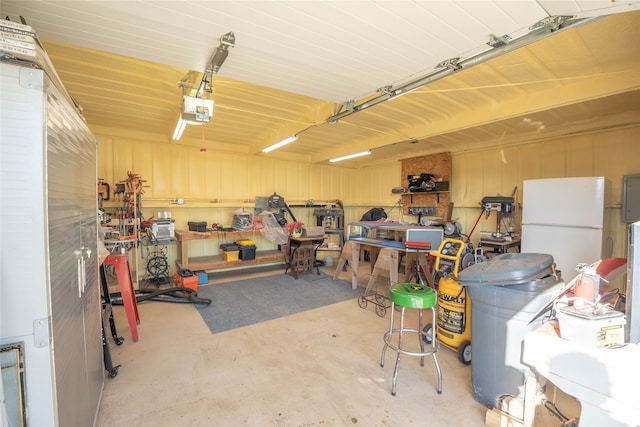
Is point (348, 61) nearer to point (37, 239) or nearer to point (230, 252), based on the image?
point (37, 239)

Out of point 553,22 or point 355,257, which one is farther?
point 355,257

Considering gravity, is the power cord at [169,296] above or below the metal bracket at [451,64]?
below

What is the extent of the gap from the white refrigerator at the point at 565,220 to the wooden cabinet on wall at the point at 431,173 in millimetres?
1960

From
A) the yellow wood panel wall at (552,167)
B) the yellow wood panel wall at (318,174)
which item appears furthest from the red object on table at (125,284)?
the yellow wood panel wall at (552,167)

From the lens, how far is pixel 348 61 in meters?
2.31

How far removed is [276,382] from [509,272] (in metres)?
2.12

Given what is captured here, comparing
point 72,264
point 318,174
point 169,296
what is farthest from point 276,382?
point 318,174

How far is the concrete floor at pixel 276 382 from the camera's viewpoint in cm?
200

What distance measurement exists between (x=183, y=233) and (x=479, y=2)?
18.0 ft

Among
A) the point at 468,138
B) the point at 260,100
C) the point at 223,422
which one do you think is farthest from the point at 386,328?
the point at 468,138

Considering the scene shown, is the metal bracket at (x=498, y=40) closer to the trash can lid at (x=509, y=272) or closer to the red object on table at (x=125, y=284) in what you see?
the trash can lid at (x=509, y=272)

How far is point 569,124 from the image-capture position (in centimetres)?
433

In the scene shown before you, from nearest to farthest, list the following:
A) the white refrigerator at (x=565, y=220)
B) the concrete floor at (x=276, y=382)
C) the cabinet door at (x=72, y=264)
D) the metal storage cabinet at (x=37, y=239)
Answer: the metal storage cabinet at (x=37, y=239), the cabinet door at (x=72, y=264), the concrete floor at (x=276, y=382), the white refrigerator at (x=565, y=220)

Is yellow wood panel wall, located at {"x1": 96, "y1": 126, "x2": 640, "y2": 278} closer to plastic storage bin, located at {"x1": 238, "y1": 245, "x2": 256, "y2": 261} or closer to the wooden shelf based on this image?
the wooden shelf
